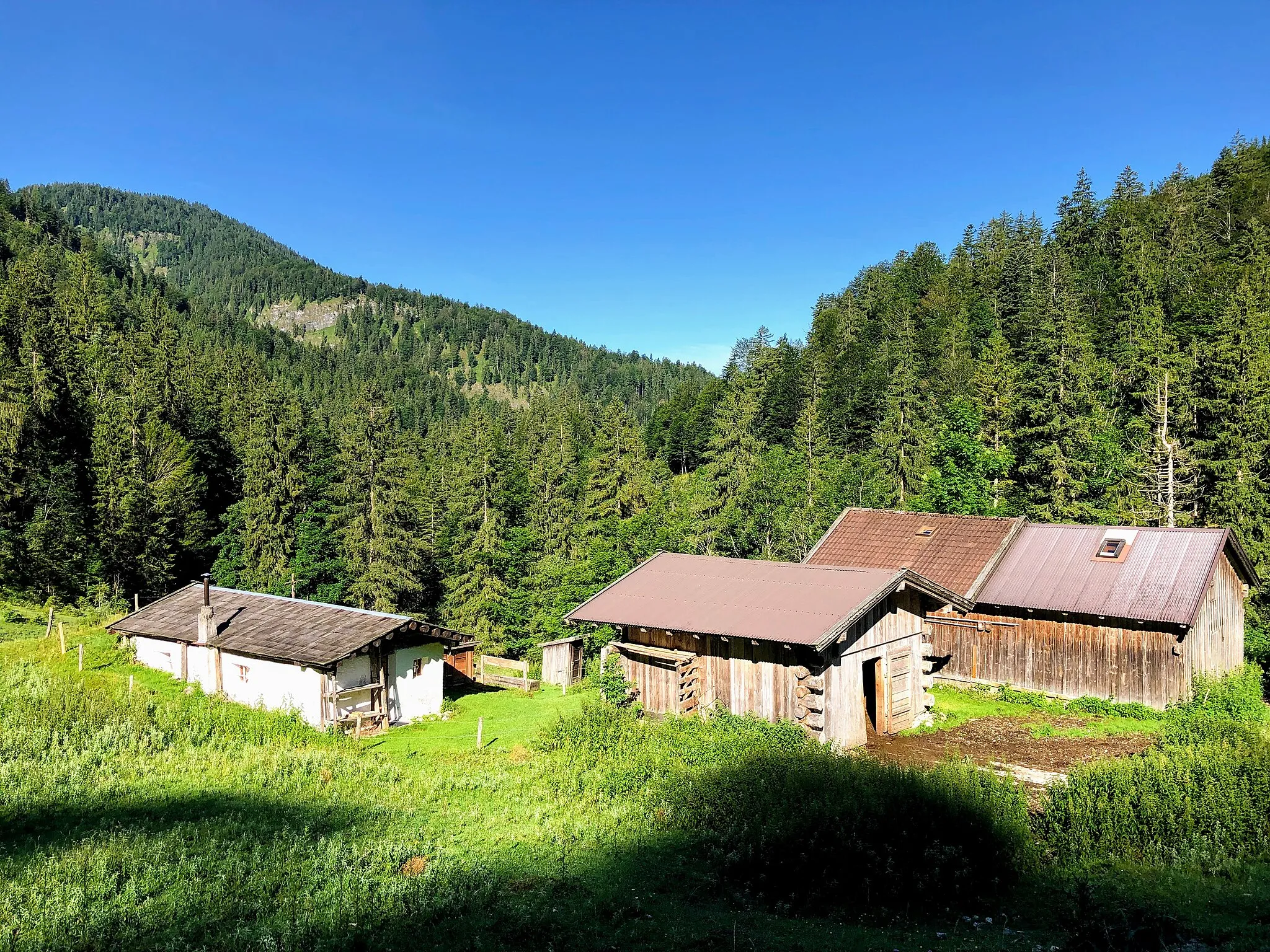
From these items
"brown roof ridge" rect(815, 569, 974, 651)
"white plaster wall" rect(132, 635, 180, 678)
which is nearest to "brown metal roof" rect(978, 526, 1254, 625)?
"brown roof ridge" rect(815, 569, 974, 651)

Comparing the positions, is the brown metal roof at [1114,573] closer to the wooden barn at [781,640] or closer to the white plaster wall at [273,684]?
the wooden barn at [781,640]

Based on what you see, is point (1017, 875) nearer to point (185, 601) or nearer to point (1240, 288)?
point (185, 601)

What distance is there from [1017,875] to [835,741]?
7215 millimetres

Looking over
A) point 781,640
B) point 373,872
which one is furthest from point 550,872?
point 781,640

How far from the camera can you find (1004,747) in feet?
65.9

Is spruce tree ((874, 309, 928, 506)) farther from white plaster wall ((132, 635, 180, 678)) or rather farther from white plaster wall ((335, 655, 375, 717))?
white plaster wall ((132, 635, 180, 678))

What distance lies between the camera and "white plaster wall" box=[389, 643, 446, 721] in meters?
25.8

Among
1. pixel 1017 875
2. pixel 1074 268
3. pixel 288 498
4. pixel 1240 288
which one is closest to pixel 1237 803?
pixel 1017 875

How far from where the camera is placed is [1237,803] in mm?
12047

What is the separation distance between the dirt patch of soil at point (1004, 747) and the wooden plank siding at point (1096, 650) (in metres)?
2.56

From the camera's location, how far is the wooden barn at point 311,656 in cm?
2412

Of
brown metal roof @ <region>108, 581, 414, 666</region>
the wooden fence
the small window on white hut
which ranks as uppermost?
the small window on white hut

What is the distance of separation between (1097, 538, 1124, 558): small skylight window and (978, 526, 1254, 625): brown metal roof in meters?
0.16

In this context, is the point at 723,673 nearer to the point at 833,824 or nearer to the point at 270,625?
the point at 833,824
